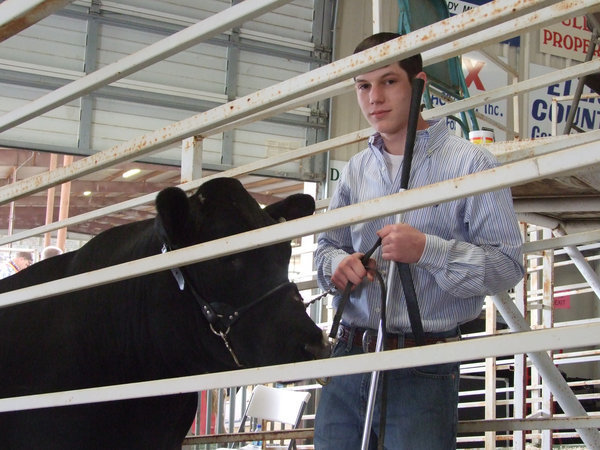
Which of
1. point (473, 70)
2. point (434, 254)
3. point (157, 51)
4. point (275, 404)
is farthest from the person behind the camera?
point (473, 70)

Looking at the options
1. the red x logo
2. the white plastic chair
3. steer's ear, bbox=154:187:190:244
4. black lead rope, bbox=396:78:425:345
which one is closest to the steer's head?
steer's ear, bbox=154:187:190:244

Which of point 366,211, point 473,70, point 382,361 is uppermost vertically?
point 473,70

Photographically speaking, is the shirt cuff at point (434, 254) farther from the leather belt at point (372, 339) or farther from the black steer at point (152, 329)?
A: the black steer at point (152, 329)

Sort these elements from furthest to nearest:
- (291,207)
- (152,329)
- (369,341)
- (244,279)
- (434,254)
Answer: (291,207) < (152,329) < (244,279) < (369,341) < (434,254)

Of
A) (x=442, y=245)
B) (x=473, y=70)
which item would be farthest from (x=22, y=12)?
(x=473, y=70)

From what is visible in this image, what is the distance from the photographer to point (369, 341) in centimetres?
211

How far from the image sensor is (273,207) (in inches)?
111

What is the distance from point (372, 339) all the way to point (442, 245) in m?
0.37

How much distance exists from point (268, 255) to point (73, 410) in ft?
2.42

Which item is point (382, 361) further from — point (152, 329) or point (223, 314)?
point (152, 329)

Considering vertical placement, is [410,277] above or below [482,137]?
below

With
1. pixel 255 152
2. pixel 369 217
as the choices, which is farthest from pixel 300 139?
pixel 369 217

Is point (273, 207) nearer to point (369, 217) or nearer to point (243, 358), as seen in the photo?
point (243, 358)

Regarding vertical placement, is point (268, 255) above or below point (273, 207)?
below
